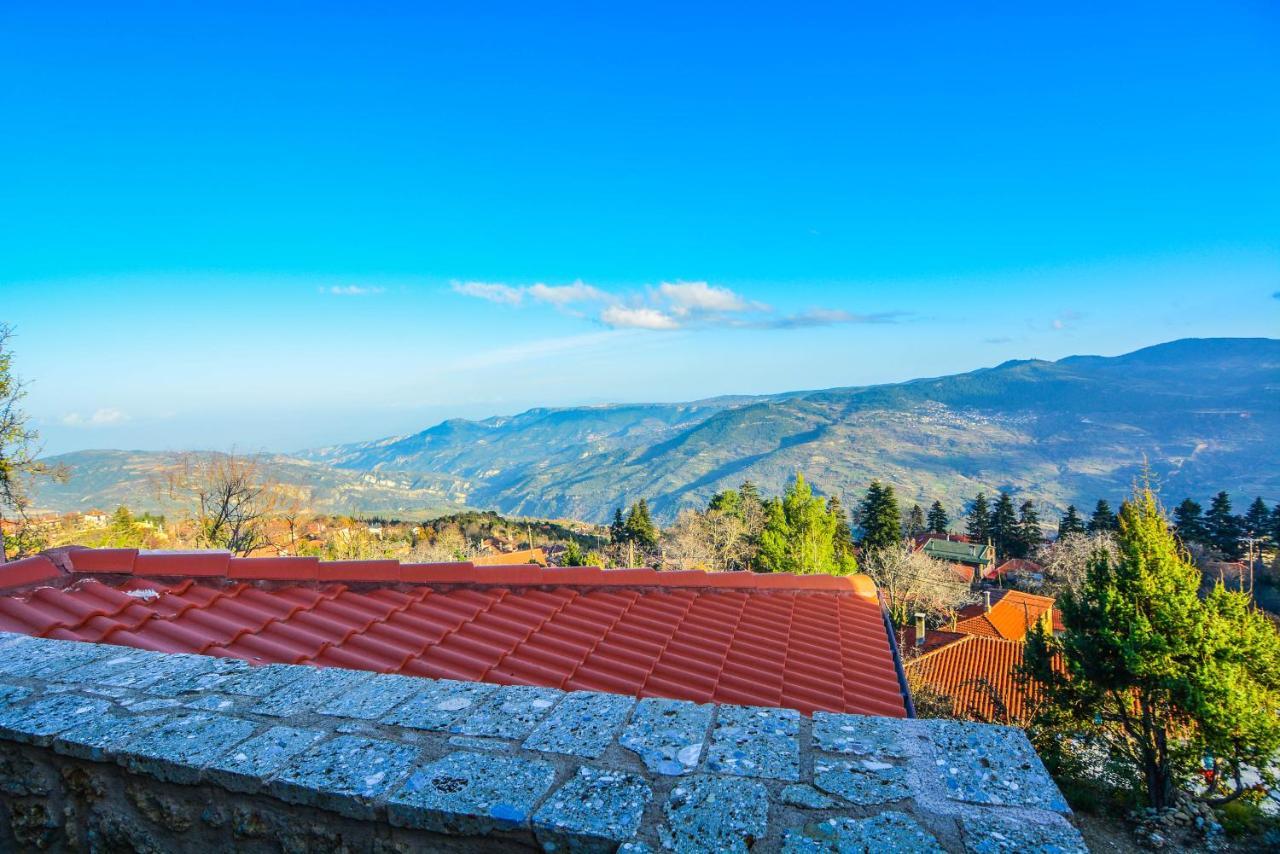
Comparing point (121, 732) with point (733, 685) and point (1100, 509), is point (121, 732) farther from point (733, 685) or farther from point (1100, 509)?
point (1100, 509)

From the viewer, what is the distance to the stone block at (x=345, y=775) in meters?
1.44

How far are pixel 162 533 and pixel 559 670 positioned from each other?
30.0 metres

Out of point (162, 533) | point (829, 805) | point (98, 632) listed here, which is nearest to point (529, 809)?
point (829, 805)

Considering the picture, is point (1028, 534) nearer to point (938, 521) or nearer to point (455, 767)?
point (938, 521)

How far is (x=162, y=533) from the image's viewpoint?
26938 mm

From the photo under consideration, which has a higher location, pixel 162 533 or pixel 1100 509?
pixel 162 533

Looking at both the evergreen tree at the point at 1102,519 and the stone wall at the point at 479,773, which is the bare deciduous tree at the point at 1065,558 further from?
the stone wall at the point at 479,773

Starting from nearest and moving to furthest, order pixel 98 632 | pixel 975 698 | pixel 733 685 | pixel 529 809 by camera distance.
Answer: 1. pixel 529 809
2. pixel 98 632
3. pixel 733 685
4. pixel 975 698

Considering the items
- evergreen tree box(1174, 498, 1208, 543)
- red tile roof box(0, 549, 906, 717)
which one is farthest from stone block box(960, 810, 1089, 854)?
evergreen tree box(1174, 498, 1208, 543)

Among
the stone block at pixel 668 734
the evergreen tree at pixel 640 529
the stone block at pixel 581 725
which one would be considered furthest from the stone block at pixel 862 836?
the evergreen tree at pixel 640 529

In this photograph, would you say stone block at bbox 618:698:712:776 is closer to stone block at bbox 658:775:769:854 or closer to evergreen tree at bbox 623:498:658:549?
stone block at bbox 658:775:769:854

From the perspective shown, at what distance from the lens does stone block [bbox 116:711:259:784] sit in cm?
159

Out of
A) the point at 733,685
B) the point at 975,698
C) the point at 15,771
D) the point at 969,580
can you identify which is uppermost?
the point at 15,771

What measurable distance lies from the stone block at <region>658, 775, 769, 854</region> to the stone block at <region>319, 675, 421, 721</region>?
0.90 m
